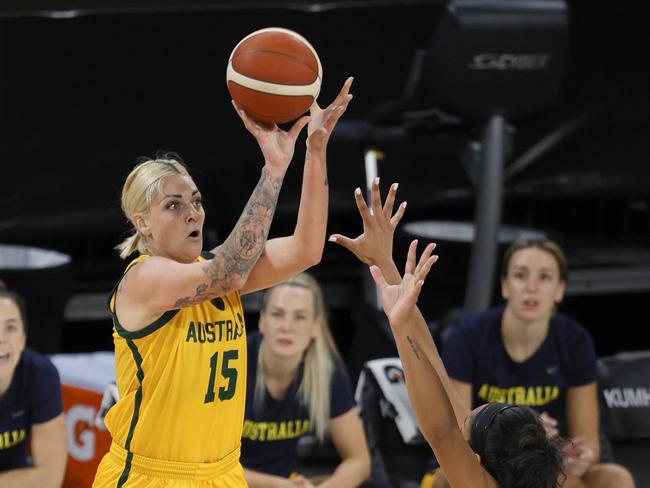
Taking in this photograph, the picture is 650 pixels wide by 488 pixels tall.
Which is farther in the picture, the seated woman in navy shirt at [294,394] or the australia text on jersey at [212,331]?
the seated woman in navy shirt at [294,394]

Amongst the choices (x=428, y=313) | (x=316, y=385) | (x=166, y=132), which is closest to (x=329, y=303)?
(x=428, y=313)

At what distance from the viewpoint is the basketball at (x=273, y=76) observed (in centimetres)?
330

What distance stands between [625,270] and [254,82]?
442cm

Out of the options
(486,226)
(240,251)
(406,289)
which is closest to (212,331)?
(240,251)

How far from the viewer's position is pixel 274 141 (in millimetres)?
3250

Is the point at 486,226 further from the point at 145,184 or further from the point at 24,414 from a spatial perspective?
the point at 145,184

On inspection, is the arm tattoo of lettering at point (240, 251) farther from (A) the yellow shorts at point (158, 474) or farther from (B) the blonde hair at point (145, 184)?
(A) the yellow shorts at point (158, 474)

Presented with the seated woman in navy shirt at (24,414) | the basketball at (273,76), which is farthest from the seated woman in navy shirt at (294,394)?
the basketball at (273,76)

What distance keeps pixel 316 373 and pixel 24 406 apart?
A: 111cm

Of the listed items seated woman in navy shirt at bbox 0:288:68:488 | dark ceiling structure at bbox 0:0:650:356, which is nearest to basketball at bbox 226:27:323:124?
seated woman in navy shirt at bbox 0:288:68:488

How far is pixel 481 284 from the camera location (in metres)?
5.94

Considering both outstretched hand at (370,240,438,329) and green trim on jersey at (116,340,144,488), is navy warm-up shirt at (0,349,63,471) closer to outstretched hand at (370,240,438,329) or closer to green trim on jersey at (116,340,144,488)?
green trim on jersey at (116,340,144,488)

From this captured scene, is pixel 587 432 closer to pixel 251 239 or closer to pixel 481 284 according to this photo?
pixel 481 284

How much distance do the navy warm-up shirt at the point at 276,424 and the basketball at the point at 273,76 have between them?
5.47ft
